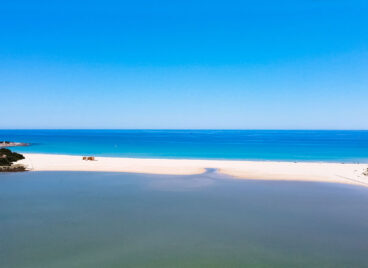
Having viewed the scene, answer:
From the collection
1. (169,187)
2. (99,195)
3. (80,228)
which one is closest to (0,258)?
(80,228)

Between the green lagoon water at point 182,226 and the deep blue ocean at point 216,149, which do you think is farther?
the deep blue ocean at point 216,149

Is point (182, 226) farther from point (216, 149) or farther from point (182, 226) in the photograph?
point (216, 149)

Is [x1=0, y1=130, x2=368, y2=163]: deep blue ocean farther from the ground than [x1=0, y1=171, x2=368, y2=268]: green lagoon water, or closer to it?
farther from the ground

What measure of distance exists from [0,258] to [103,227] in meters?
3.43

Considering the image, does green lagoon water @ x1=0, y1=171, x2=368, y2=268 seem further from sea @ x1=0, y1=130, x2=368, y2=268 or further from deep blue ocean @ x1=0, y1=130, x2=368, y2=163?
deep blue ocean @ x1=0, y1=130, x2=368, y2=163

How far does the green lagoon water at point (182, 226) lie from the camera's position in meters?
8.52

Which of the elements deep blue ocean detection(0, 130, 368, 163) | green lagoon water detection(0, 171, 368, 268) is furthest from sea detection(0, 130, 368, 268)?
deep blue ocean detection(0, 130, 368, 163)

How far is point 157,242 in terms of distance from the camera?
9.55 metres

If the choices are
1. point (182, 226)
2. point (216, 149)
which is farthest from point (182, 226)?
point (216, 149)

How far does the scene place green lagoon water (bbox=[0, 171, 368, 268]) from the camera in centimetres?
852

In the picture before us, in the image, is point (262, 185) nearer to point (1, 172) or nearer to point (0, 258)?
point (0, 258)

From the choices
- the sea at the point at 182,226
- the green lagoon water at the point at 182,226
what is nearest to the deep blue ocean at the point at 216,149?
the sea at the point at 182,226

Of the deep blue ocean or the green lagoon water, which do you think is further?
the deep blue ocean

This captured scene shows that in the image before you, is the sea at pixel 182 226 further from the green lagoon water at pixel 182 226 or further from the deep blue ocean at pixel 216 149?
the deep blue ocean at pixel 216 149
